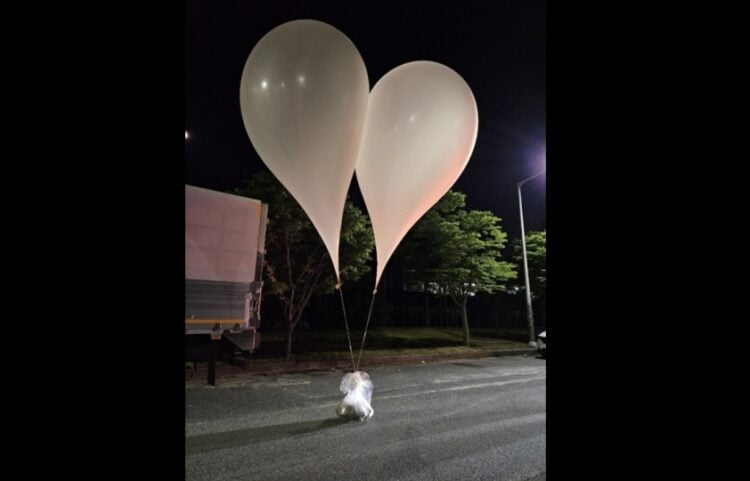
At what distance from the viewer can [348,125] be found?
Answer: 4.59m

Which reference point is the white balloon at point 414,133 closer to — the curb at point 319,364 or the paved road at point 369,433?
the paved road at point 369,433

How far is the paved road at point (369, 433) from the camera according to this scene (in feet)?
12.8

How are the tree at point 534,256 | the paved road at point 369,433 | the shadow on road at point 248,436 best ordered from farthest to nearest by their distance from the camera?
the tree at point 534,256
the shadow on road at point 248,436
the paved road at point 369,433

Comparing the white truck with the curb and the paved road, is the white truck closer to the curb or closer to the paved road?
the paved road

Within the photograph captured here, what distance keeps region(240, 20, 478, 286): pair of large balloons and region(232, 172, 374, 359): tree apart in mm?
7120

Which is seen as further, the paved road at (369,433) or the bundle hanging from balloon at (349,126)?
the bundle hanging from balloon at (349,126)

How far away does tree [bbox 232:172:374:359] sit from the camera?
12289 mm

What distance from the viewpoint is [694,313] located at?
0.95 m

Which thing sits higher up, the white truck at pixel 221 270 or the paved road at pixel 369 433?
the white truck at pixel 221 270

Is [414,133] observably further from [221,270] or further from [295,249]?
[295,249]

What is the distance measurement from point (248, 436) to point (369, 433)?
1.23m

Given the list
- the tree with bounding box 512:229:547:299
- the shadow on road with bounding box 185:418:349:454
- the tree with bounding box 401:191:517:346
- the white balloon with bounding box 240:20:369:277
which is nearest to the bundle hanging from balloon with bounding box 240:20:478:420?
the white balloon with bounding box 240:20:369:277

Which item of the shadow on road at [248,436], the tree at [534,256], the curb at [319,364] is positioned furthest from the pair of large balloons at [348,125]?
the tree at [534,256]

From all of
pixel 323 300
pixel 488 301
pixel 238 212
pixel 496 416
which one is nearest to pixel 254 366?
pixel 238 212
